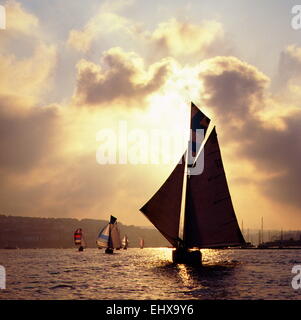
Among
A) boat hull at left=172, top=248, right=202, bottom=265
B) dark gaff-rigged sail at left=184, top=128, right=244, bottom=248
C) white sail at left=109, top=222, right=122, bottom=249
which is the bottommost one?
white sail at left=109, top=222, right=122, bottom=249

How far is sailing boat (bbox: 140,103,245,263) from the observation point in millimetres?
60094

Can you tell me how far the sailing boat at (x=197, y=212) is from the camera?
60094 mm

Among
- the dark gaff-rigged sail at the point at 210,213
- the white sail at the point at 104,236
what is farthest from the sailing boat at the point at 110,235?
the dark gaff-rigged sail at the point at 210,213

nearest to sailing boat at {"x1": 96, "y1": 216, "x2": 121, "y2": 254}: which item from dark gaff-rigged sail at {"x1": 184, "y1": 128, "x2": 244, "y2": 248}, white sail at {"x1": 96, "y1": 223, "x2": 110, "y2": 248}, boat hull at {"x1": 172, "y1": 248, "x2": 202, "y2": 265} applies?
white sail at {"x1": 96, "y1": 223, "x2": 110, "y2": 248}

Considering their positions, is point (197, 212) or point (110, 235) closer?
point (197, 212)

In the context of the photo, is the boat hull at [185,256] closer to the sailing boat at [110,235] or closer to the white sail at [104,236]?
the sailing boat at [110,235]

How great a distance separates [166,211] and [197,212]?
12.6 feet

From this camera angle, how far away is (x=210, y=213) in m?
59.9

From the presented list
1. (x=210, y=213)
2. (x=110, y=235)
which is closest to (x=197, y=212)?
(x=210, y=213)

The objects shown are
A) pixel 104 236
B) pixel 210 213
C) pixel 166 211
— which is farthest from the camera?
pixel 104 236

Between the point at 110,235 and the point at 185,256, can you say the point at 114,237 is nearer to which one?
the point at 110,235

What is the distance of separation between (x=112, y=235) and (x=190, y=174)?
82925 mm

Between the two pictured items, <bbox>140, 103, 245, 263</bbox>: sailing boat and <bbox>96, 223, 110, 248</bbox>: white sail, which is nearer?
<bbox>140, 103, 245, 263</bbox>: sailing boat

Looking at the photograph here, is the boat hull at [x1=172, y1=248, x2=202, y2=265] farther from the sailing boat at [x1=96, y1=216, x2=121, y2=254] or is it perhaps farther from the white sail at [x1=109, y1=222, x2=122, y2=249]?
the white sail at [x1=109, y1=222, x2=122, y2=249]
